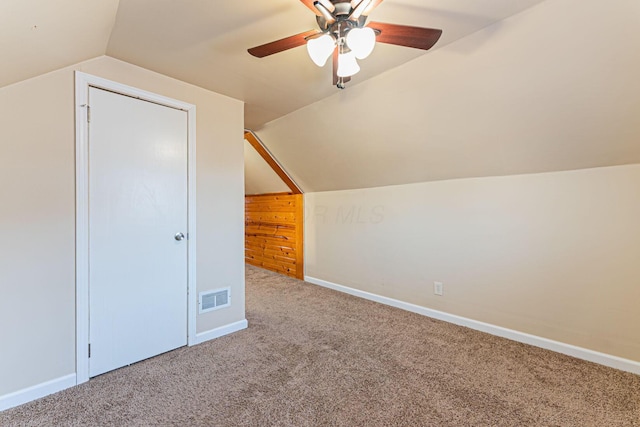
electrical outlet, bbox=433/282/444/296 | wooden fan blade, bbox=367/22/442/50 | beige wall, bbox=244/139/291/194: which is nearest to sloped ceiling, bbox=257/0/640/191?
wooden fan blade, bbox=367/22/442/50

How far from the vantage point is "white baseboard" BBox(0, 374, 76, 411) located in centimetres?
162

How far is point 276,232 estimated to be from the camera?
491 cm

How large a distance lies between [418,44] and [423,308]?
2.55 metres

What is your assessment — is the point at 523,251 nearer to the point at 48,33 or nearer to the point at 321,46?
the point at 321,46

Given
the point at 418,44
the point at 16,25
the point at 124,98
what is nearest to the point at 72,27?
Answer: the point at 16,25

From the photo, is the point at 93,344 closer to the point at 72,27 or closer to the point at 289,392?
the point at 289,392

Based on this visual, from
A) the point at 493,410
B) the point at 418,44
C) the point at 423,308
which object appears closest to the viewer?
the point at 418,44

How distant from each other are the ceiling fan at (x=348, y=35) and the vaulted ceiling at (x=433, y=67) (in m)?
0.23

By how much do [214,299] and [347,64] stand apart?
2.18 m

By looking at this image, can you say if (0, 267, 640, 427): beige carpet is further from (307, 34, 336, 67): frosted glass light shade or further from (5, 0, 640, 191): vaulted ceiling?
(307, 34, 336, 67): frosted glass light shade

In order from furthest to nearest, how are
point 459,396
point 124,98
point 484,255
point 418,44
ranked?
1. point 484,255
2. point 124,98
3. point 459,396
4. point 418,44

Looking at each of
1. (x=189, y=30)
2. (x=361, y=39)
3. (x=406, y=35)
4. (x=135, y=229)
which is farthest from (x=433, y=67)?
(x=135, y=229)

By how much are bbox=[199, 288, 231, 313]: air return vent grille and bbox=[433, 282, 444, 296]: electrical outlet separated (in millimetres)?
2076

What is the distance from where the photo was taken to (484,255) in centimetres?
261
